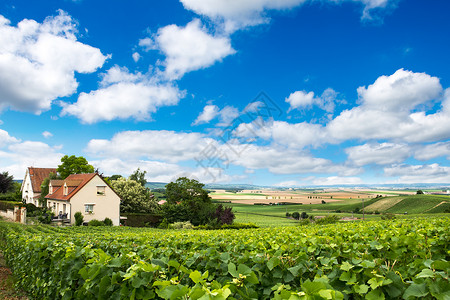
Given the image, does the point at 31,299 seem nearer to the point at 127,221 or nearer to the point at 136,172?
the point at 127,221

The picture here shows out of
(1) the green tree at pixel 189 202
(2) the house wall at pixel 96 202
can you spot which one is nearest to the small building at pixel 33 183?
(2) the house wall at pixel 96 202

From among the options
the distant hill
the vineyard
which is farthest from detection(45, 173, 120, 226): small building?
the distant hill

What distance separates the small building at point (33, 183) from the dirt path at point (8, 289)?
2080 inches

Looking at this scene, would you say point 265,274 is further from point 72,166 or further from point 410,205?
point 410,205

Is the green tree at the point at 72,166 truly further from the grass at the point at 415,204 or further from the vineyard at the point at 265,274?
the grass at the point at 415,204

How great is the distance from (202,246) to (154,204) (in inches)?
2079

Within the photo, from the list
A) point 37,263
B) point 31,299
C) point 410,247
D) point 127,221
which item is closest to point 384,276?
point 410,247

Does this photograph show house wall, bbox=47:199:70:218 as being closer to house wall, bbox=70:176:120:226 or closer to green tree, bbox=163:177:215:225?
house wall, bbox=70:176:120:226

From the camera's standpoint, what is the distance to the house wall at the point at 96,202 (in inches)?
1623

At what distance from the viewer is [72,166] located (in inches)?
2482

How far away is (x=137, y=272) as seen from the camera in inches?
129

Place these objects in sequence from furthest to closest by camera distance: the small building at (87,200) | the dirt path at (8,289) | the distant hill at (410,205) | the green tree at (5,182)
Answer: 1. the distant hill at (410,205)
2. the green tree at (5,182)
3. the small building at (87,200)
4. the dirt path at (8,289)

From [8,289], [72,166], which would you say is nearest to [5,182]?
[72,166]

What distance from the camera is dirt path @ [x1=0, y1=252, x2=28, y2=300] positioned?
28.8ft
